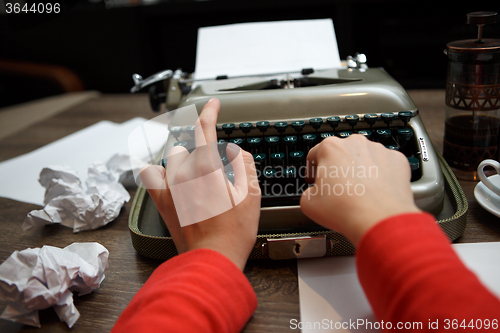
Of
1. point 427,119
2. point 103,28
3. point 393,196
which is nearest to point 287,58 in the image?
point 427,119

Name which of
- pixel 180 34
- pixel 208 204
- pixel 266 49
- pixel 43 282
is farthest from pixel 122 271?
pixel 180 34

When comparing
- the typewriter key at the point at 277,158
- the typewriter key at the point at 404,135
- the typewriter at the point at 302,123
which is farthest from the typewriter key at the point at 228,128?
the typewriter key at the point at 404,135

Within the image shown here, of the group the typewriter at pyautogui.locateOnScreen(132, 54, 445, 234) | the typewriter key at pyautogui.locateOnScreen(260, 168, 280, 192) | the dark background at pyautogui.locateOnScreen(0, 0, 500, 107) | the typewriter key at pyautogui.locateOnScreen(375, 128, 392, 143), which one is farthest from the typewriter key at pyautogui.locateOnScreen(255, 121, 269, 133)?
the dark background at pyautogui.locateOnScreen(0, 0, 500, 107)

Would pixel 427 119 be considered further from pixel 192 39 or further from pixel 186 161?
pixel 192 39

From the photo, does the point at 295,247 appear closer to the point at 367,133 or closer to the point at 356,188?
the point at 356,188

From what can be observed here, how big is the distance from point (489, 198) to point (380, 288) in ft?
1.31

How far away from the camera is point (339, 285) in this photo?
0.54m

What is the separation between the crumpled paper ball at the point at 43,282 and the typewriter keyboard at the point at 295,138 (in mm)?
293

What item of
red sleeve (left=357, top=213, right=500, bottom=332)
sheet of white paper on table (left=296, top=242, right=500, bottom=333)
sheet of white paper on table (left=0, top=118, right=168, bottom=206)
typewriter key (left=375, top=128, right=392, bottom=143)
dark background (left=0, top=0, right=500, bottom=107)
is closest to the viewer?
red sleeve (left=357, top=213, right=500, bottom=332)

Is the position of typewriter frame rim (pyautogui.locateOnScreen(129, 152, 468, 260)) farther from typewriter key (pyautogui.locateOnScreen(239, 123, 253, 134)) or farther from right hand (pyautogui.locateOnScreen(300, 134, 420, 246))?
typewriter key (pyautogui.locateOnScreen(239, 123, 253, 134))

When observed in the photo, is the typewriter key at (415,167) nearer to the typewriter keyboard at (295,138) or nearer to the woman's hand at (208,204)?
the typewriter keyboard at (295,138)

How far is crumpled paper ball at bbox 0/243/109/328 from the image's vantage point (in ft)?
1.67

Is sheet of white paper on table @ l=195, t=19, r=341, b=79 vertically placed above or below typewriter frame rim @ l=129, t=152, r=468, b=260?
above

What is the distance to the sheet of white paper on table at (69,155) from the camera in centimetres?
92
